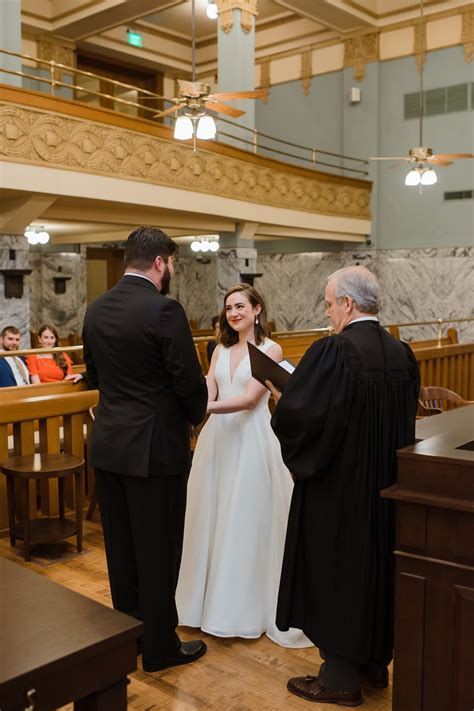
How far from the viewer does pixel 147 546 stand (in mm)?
2881

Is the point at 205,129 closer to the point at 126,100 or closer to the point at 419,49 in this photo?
the point at 126,100

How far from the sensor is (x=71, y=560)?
435 centimetres

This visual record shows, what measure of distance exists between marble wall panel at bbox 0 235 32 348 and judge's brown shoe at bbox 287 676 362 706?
796 cm

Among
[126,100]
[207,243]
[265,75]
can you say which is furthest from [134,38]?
[207,243]

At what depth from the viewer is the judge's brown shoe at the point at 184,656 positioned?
2.96 m

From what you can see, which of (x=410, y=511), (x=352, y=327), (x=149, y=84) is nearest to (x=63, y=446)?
(x=352, y=327)

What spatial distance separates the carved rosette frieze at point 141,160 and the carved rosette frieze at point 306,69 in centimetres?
419

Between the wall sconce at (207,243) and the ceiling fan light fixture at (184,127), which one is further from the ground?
the ceiling fan light fixture at (184,127)

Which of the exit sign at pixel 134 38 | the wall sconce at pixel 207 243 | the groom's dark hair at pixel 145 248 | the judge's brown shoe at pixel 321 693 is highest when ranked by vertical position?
the exit sign at pixel 134 38

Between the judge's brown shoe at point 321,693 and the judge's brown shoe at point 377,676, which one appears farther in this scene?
the judge's brown shoe at point 377,676

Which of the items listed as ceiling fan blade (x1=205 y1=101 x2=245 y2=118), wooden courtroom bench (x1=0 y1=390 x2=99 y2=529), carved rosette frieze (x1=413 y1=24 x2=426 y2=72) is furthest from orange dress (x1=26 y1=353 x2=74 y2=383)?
carved rosette frieze (x1=413 y1=24 x2=426 y2=72)

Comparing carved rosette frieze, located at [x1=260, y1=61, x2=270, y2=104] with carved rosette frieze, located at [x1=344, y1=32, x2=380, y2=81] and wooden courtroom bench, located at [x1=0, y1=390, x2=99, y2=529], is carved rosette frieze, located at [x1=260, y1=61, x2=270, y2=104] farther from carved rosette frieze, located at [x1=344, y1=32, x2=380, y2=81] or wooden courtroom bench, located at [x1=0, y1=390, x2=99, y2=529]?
wooden courtroom bench, located at [x1=0, y1=390, x2=99, y2=529]

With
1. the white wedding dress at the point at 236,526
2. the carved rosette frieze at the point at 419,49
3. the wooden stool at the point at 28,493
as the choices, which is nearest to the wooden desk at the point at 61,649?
the white wedding dress at the point at 236,526

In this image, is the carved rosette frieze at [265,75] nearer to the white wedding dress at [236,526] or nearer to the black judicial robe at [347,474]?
the white wedding dress at [236,526]
